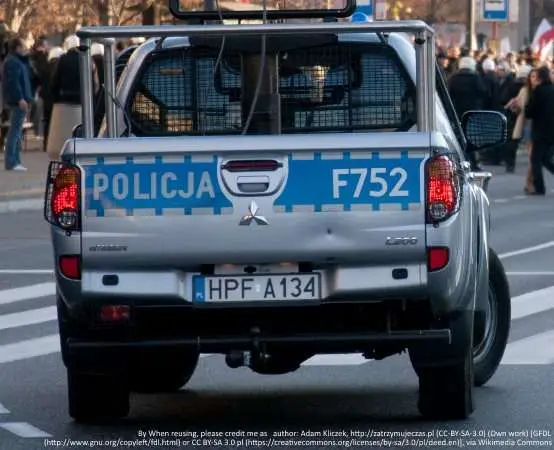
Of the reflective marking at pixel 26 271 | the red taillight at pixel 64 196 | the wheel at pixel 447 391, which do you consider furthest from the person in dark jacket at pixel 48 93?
the red taillight at pixel 64 196

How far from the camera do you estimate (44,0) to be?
52.2m

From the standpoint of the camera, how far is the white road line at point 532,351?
10.8 meters

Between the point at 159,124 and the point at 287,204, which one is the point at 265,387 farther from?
the point at 287,204

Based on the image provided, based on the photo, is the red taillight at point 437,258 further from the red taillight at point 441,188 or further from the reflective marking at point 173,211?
the reflective marking at point 173,211

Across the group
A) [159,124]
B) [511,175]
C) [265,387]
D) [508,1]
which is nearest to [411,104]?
[159,124]

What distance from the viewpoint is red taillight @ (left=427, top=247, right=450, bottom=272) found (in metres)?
7.82

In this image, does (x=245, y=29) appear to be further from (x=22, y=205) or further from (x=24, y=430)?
(x=22, y=205)

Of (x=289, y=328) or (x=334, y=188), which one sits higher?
(x=334, y=188)

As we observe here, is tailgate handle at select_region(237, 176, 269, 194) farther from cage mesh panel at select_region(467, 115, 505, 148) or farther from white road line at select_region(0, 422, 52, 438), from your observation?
cage mesh panel at select_region(467, 115, 505, 148)

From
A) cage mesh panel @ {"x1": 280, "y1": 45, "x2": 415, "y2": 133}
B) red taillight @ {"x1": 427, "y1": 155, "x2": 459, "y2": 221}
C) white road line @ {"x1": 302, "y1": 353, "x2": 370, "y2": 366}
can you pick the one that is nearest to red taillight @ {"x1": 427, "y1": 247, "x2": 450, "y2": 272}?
red taillight @ {"x1": 427, "y1": 155, "x2": 459, "y2": 221}

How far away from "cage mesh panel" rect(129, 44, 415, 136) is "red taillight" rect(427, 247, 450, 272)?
1232 millimetres

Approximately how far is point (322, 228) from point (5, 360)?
3.85 meters

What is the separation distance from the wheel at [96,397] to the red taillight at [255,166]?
1153 mm

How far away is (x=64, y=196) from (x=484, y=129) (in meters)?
2.67
